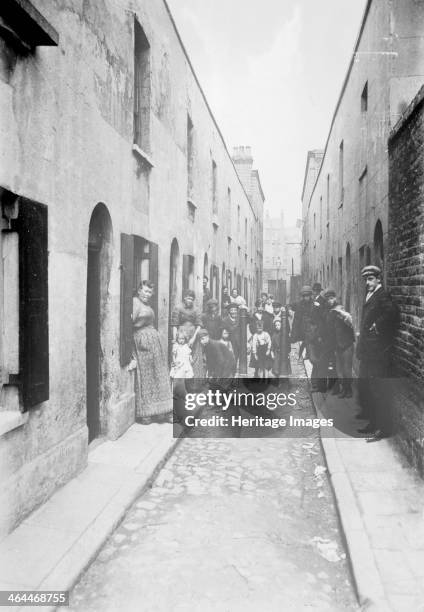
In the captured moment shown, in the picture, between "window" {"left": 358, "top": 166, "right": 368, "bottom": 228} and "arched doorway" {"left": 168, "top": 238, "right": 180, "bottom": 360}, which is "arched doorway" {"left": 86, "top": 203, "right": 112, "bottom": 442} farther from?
"window" {"left": 358, "top": 166, "right": 368, "bottom": 228}

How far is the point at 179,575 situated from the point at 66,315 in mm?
2175

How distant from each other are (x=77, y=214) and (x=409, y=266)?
2.95 m

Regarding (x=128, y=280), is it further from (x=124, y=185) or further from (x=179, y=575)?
(x=179, y=575)

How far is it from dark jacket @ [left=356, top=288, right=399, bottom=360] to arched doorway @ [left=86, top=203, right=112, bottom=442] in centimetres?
270

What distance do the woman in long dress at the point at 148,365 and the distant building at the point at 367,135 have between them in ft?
7.71

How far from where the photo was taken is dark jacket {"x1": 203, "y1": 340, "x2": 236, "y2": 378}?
579 cm

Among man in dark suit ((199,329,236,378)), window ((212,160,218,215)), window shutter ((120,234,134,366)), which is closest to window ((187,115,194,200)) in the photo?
window ((212,160,218,215))

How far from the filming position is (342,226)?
304 inches

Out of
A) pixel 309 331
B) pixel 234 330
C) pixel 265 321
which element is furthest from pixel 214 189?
pixel 309 331

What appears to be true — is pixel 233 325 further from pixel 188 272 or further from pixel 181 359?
pixel 188 272

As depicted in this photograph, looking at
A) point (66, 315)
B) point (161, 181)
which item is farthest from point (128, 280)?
point (161, 181)

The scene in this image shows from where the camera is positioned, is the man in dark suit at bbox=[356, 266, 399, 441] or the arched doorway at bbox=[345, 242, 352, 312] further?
the arched doorway at bbox=[345, 242, 352, 312]

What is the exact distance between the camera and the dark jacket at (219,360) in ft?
19.0

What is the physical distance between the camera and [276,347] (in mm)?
6906
